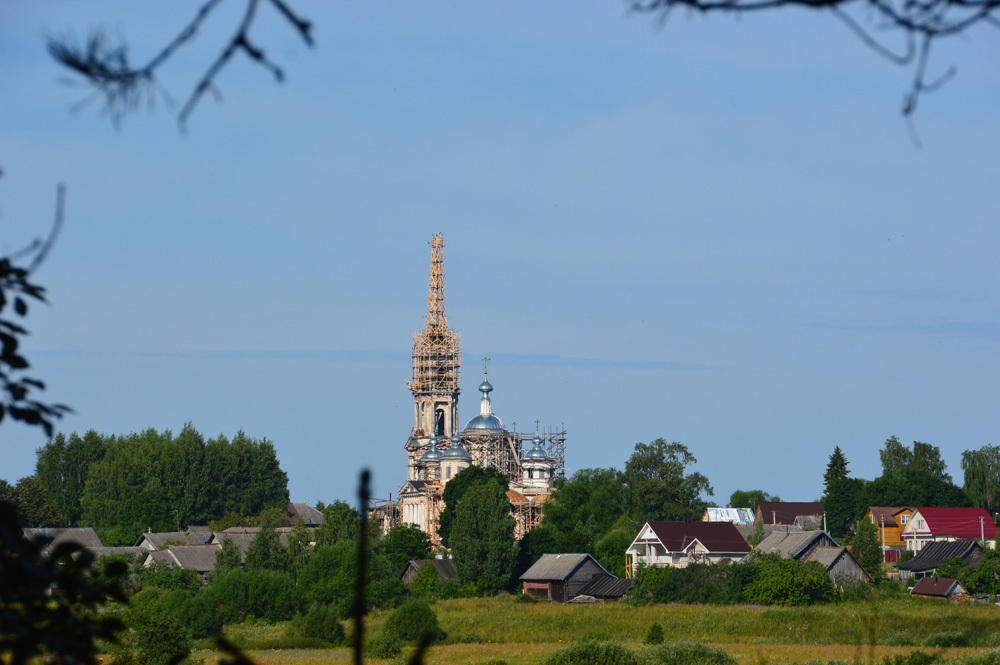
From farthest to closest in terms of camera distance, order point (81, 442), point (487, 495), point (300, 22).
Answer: point (81, 442) → point (487, 495) → point (300, 22)

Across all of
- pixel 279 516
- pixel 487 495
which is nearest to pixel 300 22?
pixel 487 495

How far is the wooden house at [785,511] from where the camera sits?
11606 centimetres

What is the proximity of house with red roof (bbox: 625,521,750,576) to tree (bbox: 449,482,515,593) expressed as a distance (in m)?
7.51

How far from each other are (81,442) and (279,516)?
82.8 feet

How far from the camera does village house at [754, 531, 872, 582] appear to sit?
201ft

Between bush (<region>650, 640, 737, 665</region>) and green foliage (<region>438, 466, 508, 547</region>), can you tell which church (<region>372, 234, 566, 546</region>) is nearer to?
green foliage (<region>438, 466, 508, 547</region>)

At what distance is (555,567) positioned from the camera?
72.3 m

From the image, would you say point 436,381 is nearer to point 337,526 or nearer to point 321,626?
point 337,526

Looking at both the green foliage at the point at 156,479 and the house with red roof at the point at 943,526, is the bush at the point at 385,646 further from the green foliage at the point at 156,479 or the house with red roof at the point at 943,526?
the green foliage at the point at 156,479

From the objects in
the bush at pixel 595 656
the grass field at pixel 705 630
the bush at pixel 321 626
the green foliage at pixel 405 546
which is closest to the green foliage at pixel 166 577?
the grass field at pixel 705 630

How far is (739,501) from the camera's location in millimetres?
145375

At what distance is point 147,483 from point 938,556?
6821cm

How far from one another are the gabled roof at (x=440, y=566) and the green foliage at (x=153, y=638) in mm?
32130

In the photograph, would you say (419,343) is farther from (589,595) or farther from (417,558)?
(589,595)
